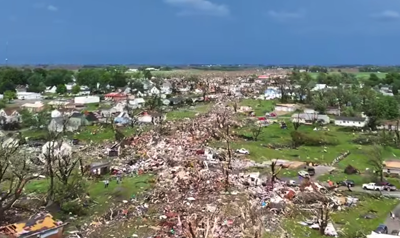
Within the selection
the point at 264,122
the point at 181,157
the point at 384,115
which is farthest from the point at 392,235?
→ the point at 384,115

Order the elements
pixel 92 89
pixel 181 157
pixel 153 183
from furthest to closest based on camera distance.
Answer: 1. pixel 92 89
2. pixel 181 157
3. pixel 153 183

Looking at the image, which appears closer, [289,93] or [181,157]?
[181,157]

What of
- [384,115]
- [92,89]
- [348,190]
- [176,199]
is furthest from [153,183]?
[92,89]

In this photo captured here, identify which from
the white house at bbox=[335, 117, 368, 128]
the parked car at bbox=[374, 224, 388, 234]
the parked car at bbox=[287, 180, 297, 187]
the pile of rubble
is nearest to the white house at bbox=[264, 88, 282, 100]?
the white house at bbox=[335, 117, 368, 128]

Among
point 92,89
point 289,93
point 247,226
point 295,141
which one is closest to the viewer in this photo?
point 247,226

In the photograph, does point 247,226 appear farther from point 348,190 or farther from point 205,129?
point 205,129

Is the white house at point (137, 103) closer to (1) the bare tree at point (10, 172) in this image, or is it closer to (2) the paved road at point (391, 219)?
(1) the bare tree at point (10, 172)

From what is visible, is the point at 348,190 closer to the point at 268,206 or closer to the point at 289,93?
the point at 268,206
